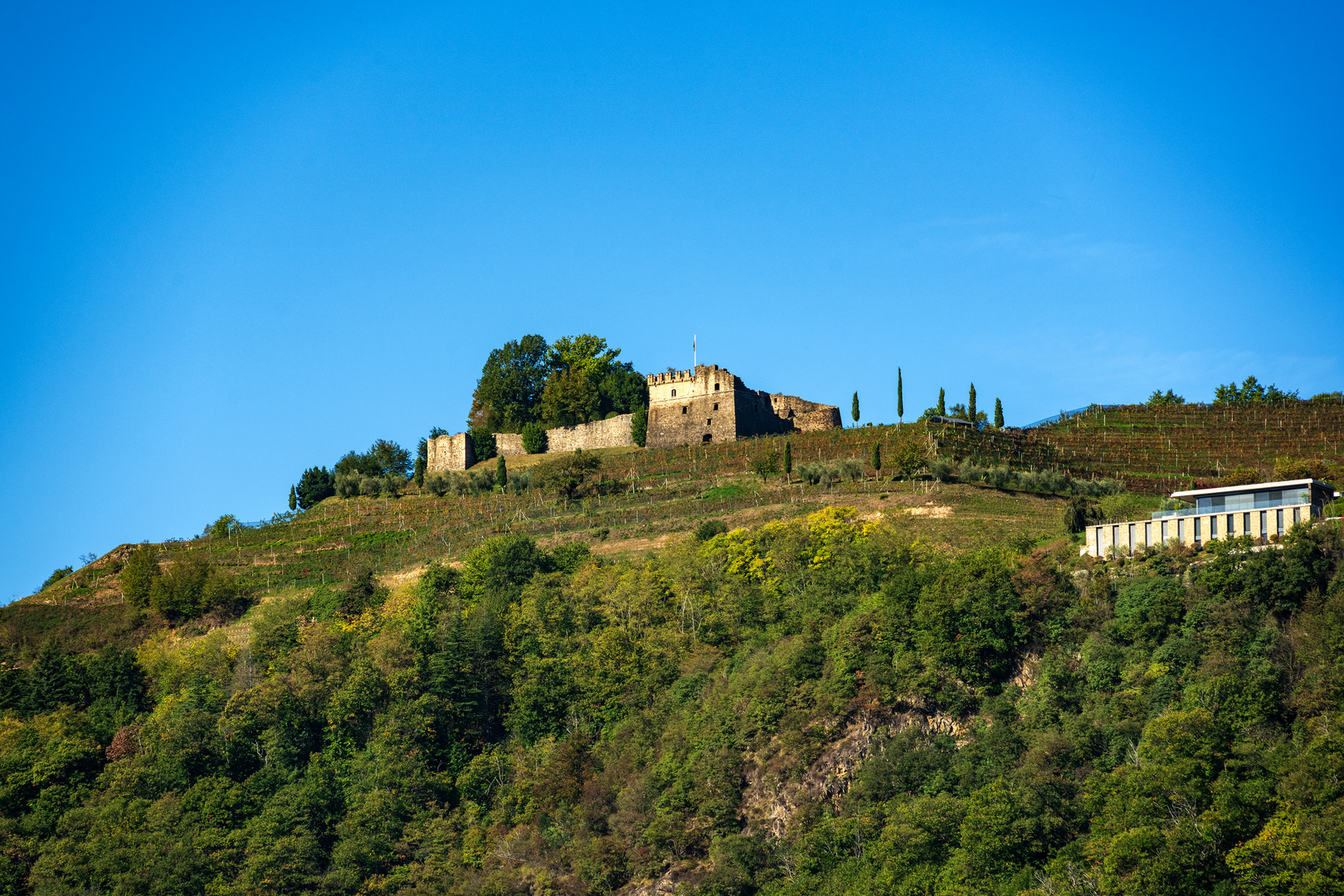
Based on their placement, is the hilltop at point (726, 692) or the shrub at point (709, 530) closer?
the hilltop at point (726, 692)

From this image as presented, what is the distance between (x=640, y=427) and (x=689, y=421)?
125 inches

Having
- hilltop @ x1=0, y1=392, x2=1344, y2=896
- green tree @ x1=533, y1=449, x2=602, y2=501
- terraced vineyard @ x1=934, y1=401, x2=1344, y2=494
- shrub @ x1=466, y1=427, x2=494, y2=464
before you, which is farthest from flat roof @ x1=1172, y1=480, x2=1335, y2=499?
shrub @ x1=466, y1=427, x2=494, y2=464

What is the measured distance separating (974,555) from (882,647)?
16.3 ft

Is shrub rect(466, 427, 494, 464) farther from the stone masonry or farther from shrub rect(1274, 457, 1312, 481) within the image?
shrub rect(1274, 457, 1312, 481)

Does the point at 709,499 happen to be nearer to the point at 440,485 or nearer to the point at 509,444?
the point at 440,485

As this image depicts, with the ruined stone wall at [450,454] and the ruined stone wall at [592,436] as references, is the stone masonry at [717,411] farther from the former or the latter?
the ruined stone wall at [450,454]

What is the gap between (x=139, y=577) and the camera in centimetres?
7875

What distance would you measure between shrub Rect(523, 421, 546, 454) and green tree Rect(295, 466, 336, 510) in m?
12.5

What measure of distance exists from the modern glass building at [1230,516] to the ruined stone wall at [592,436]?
44476mm

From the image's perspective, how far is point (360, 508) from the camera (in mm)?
87625

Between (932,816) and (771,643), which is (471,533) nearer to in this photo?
(771,643)

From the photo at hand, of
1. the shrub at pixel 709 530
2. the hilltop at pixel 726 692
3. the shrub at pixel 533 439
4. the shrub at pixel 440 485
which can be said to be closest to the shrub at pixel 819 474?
the hilltop at pixel 726 692

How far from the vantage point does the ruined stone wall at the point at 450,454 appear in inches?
3629

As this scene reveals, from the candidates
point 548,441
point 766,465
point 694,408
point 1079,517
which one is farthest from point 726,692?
point 548,441
